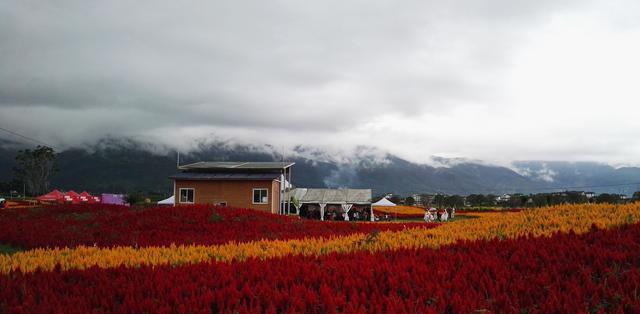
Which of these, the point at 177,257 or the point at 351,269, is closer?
the point at 351,269

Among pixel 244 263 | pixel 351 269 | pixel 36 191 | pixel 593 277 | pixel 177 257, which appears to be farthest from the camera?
pixel 36 191

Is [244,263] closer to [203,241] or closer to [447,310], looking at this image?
[447,310]

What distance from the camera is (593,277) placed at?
6.26 metres

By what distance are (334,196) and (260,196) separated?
40.2 feet

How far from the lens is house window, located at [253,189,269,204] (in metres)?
35.3

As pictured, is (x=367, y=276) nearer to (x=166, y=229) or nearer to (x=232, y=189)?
(x=166, y=229)

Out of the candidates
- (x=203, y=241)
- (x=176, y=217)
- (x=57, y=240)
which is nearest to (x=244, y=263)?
(x=203, y=241)

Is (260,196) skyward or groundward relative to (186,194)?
groundward

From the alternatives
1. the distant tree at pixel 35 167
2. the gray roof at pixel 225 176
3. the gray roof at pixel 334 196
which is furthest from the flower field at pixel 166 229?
the distant tree at pixel 35 167

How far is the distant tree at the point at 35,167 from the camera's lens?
12250 centimetres

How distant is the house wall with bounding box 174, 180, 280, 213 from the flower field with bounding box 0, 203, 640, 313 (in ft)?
81.6

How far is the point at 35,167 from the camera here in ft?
407

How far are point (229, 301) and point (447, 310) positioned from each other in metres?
2.37

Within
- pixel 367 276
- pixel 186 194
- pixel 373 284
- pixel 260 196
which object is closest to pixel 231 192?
pixel 260 196
